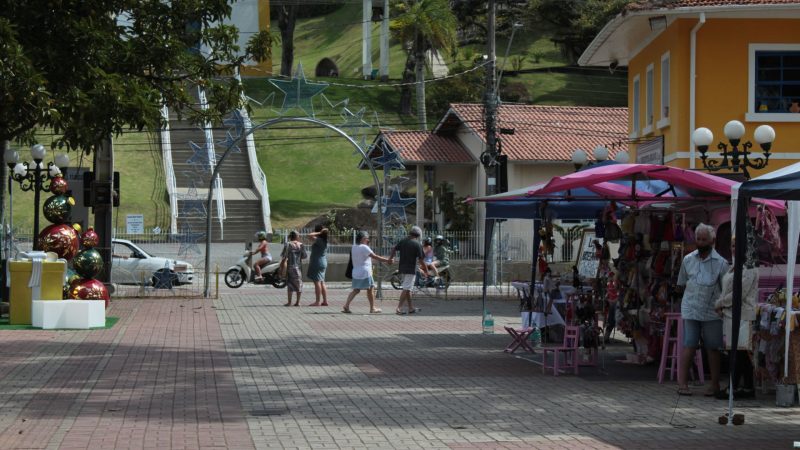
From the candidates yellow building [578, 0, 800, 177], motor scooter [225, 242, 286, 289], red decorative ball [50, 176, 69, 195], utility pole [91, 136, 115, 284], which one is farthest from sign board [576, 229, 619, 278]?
motor scooter [225, 242, 286, 289]

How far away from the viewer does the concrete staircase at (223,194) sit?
4456 cm

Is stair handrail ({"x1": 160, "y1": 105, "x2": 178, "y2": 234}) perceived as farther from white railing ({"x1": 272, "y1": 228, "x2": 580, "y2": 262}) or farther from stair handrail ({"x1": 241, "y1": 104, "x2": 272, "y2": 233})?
white railing ({"x1": 272, "y1": 228, "x2": 580, "y2": 262})

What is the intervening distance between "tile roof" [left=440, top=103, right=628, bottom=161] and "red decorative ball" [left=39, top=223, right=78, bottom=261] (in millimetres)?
24260

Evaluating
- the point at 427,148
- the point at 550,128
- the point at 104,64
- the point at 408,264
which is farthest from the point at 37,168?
the point at 550,128

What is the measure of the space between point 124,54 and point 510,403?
9612 mm

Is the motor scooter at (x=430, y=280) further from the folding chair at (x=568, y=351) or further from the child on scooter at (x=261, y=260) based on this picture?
the folding chair at (x=568, y=351)

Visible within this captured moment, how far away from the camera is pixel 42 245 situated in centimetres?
1983

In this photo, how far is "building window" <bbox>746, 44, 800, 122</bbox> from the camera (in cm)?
2183

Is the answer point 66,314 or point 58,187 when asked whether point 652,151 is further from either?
point 66,314

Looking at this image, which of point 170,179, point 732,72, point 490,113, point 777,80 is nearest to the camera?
point 732,72

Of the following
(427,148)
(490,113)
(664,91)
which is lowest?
(664,91)

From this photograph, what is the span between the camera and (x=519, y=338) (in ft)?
50.8

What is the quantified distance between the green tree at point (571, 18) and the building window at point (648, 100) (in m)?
49.8

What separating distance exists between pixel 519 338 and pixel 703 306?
4058 millimetres
